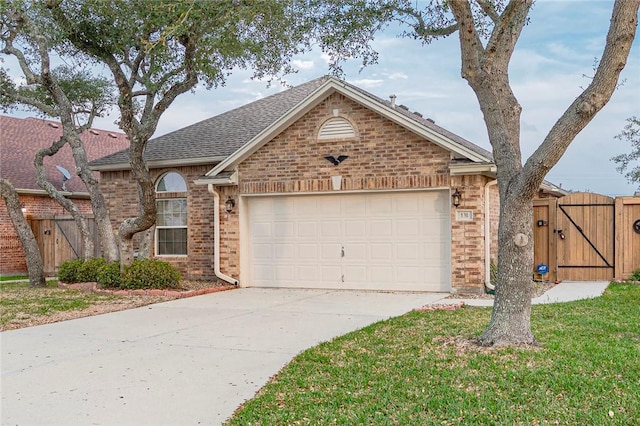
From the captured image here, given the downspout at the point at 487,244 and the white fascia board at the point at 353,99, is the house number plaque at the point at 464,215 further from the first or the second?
the white fascia board at the point at 353,99

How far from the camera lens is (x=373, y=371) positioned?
6129 mm

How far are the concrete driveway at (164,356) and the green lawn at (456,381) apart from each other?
49cm

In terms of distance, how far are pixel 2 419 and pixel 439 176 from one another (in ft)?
31.0

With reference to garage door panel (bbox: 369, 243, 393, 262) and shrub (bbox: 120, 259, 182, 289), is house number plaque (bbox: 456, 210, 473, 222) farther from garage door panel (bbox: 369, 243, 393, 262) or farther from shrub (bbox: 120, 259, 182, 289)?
shrub (bbox: 120, 259, 182, 289)

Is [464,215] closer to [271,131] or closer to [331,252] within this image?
[331,252]

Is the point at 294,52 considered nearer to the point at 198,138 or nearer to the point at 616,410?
the point at 198,138

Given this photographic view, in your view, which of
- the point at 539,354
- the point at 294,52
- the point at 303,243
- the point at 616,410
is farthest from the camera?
the point at 303,243

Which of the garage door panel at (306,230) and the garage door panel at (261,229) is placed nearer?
the garage door panel at (306,230)

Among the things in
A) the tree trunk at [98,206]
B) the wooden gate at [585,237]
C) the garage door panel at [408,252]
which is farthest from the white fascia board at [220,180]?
the wooden gate at [585,237]

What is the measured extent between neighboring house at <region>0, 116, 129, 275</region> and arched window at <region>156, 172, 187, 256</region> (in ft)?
15.9

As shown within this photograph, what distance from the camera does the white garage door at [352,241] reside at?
42.5 feet

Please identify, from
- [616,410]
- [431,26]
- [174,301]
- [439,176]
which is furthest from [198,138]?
[616,410]

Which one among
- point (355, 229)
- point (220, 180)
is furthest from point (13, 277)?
point (355, 229)

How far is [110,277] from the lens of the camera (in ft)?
44.8
